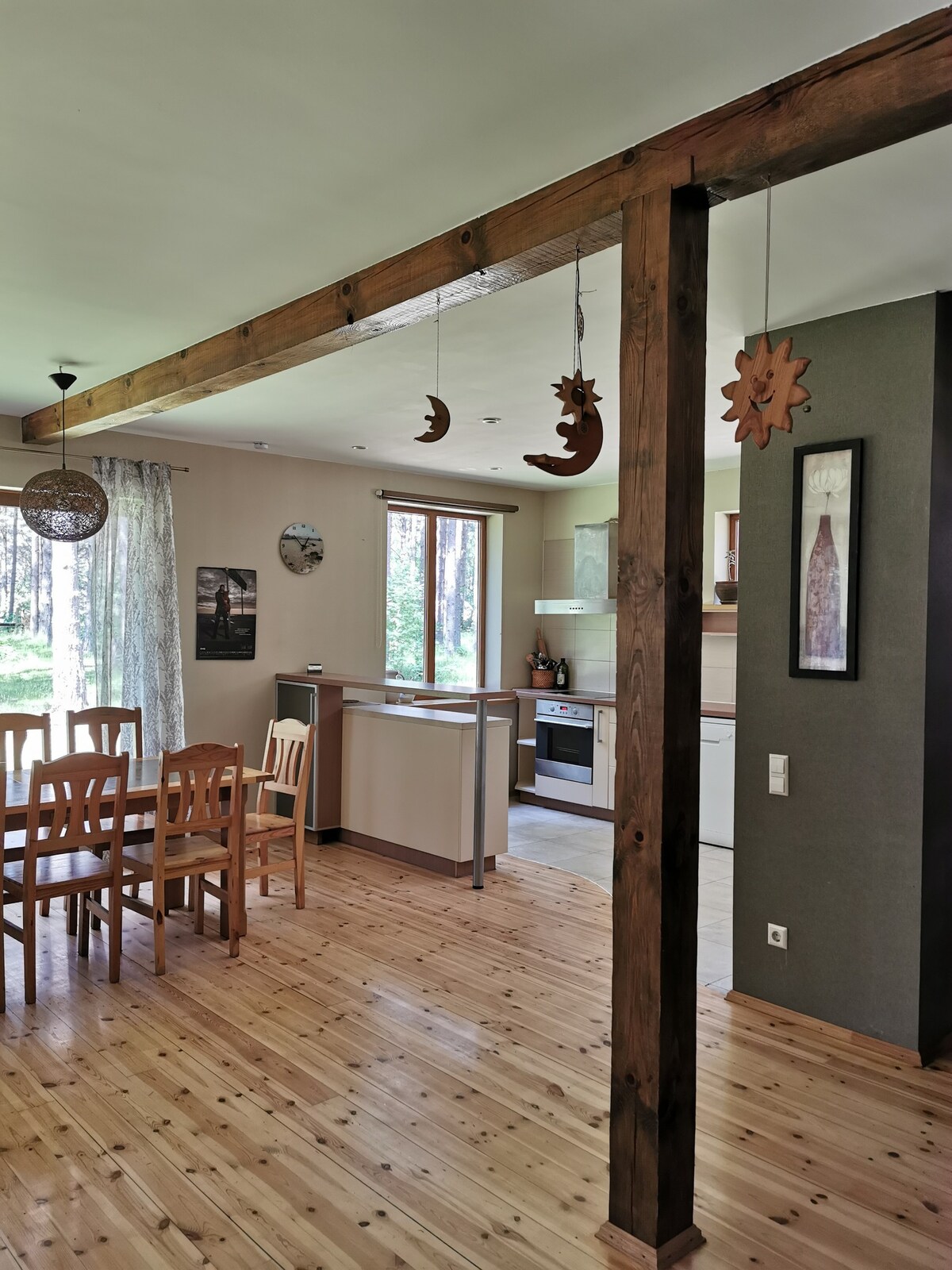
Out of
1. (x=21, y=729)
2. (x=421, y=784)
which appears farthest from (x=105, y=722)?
(x=421, y=784)

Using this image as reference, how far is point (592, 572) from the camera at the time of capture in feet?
24.9

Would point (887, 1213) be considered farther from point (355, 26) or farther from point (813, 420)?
point (355, 26)

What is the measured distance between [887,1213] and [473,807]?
322cm

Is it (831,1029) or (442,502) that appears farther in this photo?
(442,502)

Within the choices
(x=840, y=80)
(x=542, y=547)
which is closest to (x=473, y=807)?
(x=542, y=547)

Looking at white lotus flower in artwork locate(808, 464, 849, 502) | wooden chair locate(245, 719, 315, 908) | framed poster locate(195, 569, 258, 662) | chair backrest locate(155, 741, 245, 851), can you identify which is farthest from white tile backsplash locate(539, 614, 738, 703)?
chair backrest locate(155, 741, 245, 851)

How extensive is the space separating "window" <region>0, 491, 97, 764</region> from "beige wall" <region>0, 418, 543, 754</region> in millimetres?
392

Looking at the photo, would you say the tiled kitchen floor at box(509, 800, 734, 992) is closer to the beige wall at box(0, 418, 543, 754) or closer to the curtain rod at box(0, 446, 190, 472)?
the beige wall at box(0, 418, 543, 754)

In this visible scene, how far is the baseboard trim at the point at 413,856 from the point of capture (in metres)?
5.50

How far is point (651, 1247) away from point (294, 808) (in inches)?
124

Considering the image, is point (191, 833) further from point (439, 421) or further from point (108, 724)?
point (439, 421)

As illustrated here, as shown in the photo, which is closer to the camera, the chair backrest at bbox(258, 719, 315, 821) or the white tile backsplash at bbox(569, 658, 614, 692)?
the chair backrest at bbox(258, 719, 315, 821)

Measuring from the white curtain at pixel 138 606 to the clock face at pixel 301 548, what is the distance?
944 mm

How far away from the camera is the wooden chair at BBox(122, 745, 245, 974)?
3.90 metres
